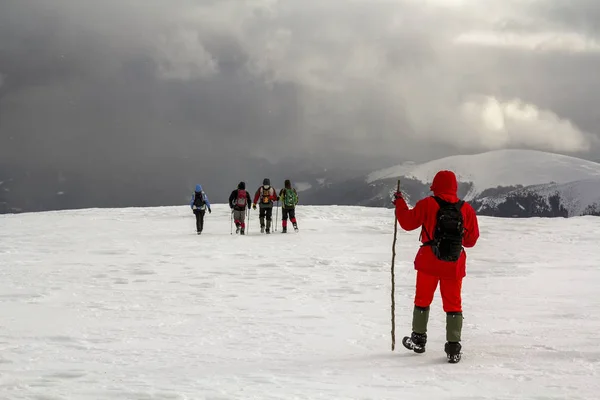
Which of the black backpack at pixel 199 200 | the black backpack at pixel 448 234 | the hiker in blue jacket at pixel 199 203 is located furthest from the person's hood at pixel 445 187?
the black backpack at pixel 199 200

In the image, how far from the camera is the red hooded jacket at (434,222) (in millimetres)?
6844

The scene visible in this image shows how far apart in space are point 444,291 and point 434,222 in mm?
Answer: 749

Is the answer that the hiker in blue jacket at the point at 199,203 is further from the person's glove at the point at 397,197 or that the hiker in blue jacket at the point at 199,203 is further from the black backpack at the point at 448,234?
the black backpack at the point at 448,234

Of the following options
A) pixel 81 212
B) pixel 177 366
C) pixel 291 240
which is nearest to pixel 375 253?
pixel 291 240

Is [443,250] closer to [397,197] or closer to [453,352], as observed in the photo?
[397,197]

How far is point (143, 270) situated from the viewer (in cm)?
1461

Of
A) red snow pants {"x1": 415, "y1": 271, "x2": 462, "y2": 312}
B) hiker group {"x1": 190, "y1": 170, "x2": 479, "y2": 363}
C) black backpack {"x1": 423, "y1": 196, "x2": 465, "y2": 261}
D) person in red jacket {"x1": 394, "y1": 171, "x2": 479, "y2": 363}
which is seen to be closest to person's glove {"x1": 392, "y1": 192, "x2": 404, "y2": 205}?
hiker group {"x1": 190, "y1": 170, "x2": 479, "y2": 363}

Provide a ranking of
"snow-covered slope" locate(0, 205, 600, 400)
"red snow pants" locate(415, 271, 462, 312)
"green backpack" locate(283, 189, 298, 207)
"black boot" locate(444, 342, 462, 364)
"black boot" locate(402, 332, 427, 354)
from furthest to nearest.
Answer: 1. "green backpack" locate(283, 189, 298, 207)
2. "black boot" locate(402, 332, 427, 354)
3. "red snow pants" locate(415, 271, 462, 312)
4. "black boot" locate(444, 342, 462, 364)
5. "snow-covered slope" locate(0, 205, 600, 400)

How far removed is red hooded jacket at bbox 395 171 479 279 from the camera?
6844mm

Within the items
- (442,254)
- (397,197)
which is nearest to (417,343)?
(442,254)

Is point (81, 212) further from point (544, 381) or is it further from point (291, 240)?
point (544, 381)

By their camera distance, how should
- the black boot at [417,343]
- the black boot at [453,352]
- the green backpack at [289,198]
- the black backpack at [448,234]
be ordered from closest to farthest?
1. the black boot at [453,352]
2. the black backpack at [448,234]
3. the black boot at [417,343]
4. the green backpack at [289,198]

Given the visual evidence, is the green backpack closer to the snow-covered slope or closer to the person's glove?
the snow-covered slope

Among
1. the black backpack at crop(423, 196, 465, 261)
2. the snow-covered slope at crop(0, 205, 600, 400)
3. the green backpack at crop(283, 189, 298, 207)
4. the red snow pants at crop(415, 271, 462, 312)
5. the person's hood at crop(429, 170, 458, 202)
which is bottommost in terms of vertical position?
the snow-covered slope at crop(0, 205, 600, 400)
